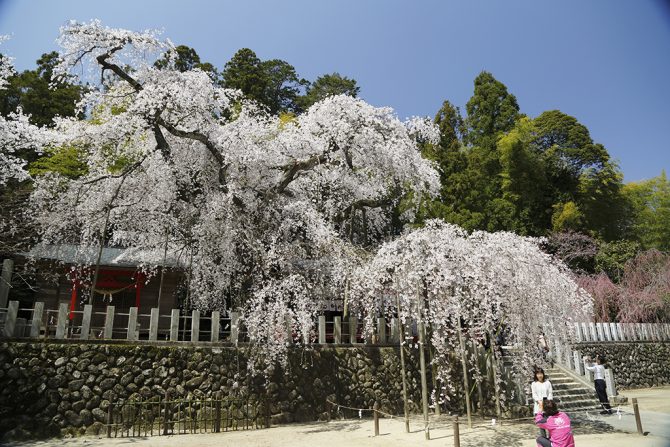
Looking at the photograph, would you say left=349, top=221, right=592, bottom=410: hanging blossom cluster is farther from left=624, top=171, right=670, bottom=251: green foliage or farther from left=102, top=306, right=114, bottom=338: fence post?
left=624, top=171, right=670, bottom=251: green foliage

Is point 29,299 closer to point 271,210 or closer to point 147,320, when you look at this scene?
point 147,320

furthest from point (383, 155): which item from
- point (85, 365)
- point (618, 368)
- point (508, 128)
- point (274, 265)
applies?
point (508, 128)

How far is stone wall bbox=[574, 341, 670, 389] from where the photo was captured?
61.3 ft

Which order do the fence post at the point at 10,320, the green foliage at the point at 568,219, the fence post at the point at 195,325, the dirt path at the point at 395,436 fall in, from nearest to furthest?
→ the dirt path at the point at 395,436, the fence post at the point at 10,320, the fence post at the point at 195,325, the green foliage at the point at 568,219

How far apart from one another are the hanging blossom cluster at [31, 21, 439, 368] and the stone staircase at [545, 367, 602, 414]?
25.0ft

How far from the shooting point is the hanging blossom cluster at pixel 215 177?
11523 mm

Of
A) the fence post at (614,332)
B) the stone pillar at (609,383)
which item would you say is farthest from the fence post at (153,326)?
the fence post at (614,332)

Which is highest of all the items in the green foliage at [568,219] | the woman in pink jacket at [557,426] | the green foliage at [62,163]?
the green foliage at [62,163]

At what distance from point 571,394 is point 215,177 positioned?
1306 centimetres

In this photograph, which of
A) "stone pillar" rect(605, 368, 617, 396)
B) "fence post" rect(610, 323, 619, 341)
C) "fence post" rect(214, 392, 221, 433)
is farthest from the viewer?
"fence post" rect(610, 323, 619, 341)

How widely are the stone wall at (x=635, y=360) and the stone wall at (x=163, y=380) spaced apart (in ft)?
31.9

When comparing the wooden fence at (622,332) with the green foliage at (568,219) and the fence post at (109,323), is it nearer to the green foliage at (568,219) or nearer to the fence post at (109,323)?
the green foliage at (568,219)

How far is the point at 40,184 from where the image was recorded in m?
12.7

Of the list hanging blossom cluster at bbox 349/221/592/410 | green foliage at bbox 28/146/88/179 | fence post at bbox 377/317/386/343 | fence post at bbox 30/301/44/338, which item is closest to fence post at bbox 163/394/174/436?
fence post at bbox 30/301/44/338
